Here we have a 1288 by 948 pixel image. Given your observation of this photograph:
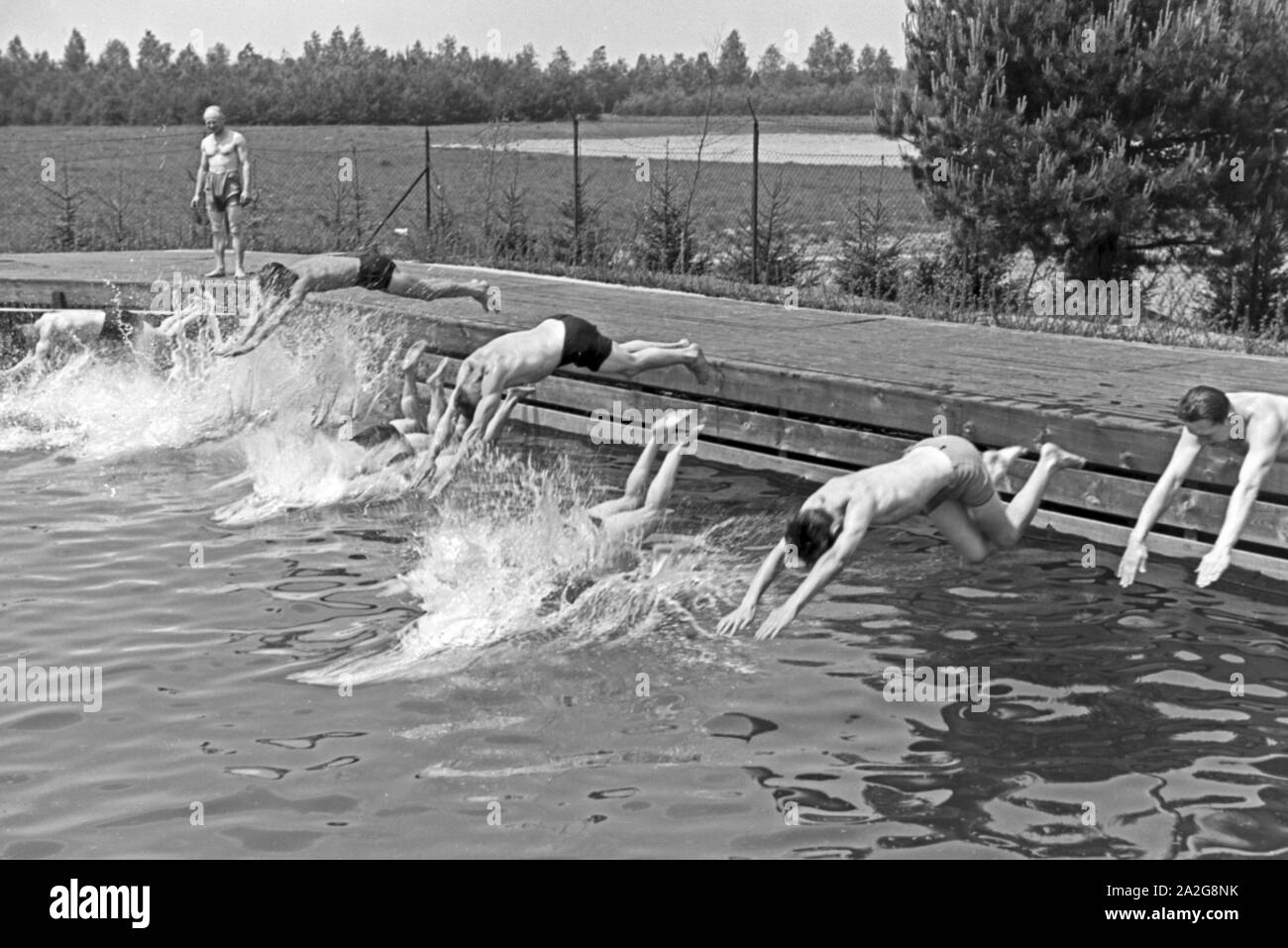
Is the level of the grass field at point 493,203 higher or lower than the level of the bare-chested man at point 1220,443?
higher

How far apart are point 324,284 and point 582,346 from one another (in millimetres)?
3732

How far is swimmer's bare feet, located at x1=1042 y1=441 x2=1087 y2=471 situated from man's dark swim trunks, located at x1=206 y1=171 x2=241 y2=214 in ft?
35.6

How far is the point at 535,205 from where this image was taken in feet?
112

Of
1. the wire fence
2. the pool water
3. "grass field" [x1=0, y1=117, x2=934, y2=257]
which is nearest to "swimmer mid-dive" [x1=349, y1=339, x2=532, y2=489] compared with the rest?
the pool water

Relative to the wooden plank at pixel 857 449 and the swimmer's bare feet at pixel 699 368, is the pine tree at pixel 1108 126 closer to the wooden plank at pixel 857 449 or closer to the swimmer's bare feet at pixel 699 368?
the wooden plank at pixel 857 449

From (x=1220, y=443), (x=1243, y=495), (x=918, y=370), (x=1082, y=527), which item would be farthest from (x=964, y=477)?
(x=918, y=370)

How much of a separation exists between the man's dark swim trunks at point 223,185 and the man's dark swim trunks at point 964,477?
10.8 meters

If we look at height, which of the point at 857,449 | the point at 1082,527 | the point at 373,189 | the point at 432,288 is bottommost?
the point at 1082,527

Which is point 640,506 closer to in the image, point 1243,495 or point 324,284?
point 1243,495

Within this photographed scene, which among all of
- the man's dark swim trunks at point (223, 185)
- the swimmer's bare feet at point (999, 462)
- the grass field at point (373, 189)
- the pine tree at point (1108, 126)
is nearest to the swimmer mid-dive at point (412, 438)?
the swimmer's bare feet at point (999, 462)

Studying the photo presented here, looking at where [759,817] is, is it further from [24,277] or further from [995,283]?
[24,277]

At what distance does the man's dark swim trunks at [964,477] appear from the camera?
28.0ft

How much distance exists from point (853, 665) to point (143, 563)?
4.77 meters

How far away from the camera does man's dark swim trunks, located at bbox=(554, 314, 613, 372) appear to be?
36.3 ft
